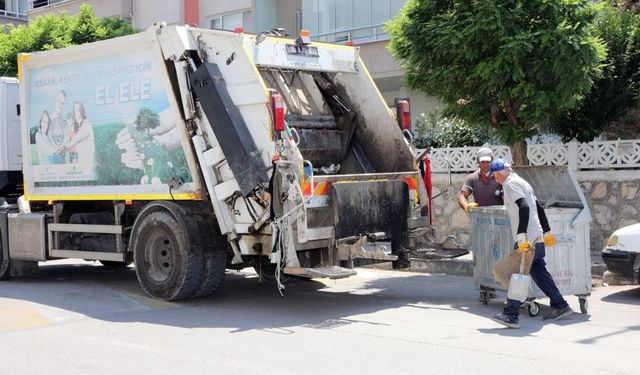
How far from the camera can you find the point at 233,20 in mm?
23375

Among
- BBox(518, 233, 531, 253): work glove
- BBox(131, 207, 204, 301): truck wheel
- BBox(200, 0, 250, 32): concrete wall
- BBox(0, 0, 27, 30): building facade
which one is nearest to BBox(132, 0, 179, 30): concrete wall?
BBox(200, 0, 250, 32): concrete wall

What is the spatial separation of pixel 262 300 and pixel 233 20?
15449mm

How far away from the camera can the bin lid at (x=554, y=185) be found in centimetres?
862

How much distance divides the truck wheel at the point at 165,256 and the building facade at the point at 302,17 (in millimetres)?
6453

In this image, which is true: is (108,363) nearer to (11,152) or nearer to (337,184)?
(337,184)

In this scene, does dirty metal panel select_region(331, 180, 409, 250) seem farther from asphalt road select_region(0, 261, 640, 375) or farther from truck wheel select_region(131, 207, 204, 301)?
truck wheel select_region(131, 207, 204, 301)

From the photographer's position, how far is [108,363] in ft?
20.6

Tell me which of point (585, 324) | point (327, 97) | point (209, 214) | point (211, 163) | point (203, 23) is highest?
point (203, 23)

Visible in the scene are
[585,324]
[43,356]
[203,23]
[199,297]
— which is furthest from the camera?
[203,23]

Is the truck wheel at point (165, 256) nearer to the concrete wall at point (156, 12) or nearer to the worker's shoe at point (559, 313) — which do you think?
the worker's shoe at point (559, 313)

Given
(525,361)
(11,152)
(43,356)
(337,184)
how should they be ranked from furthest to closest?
(11,152) → (337,184) → (43,356) → (525,361)

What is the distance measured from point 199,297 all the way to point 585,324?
4371mm

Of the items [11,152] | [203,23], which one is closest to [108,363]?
[11,152]

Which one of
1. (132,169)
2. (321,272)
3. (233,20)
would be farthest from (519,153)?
(233,20)
